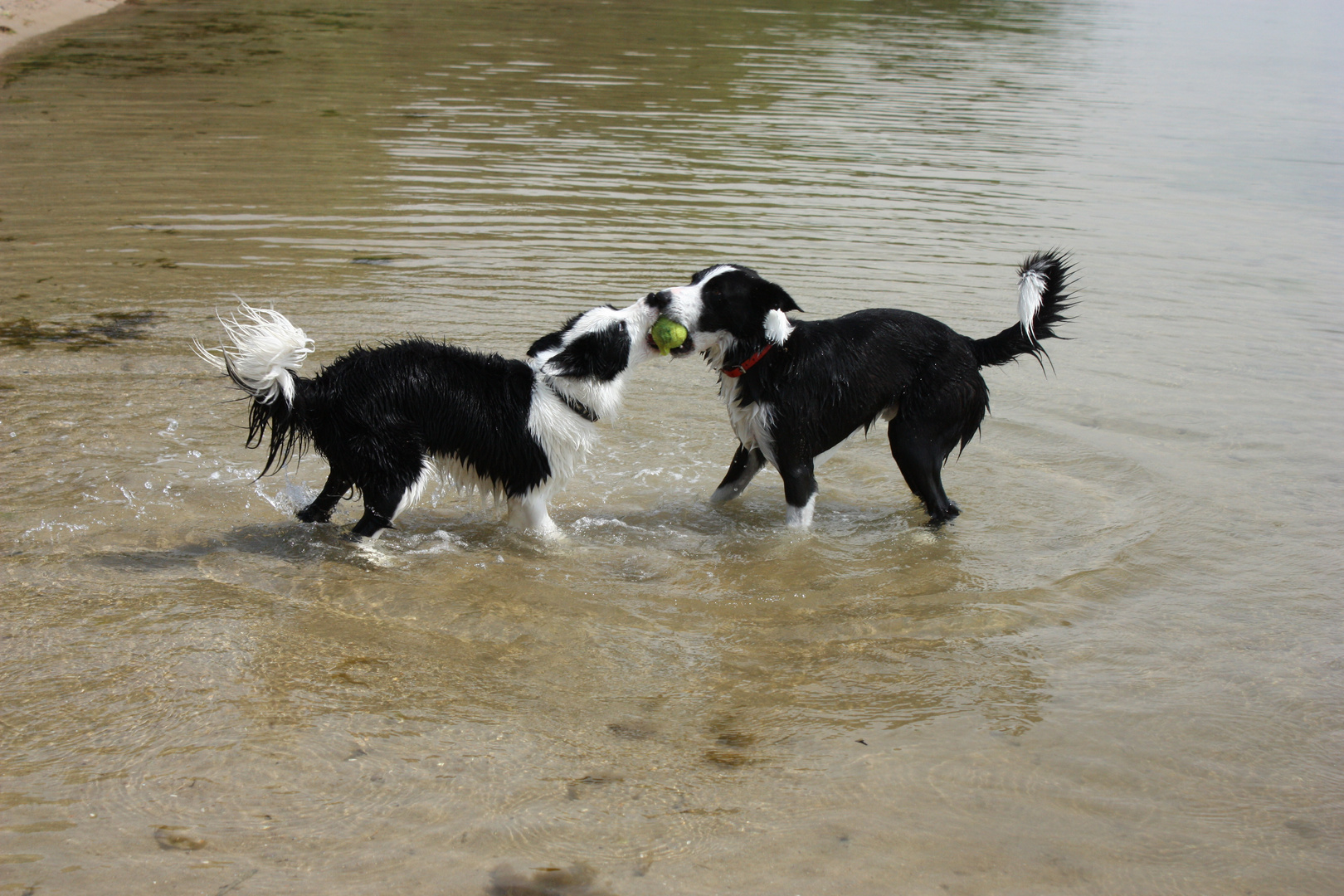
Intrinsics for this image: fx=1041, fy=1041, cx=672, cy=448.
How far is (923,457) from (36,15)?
2042 cm

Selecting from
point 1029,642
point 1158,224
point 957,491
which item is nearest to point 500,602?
point 1029,642

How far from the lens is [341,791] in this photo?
3160 millimetres

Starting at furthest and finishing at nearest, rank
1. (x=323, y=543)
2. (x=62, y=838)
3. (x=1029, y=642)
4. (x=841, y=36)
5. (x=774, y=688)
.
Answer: (x=841, y=36) → (x=323, y=543) → (x=1029, y=642) → (x=774, y=688) → (x=62, y=838)

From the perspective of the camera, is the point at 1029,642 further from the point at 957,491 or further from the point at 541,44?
the point at 541,44

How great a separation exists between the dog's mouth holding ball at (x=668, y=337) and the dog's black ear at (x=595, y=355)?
0.12 m

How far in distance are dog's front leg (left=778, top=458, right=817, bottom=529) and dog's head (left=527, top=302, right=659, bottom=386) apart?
994 mm

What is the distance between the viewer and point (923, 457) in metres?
5.40

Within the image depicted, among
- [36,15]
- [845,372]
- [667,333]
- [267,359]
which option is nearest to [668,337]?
[667,333]

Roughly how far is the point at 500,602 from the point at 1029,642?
2.28m

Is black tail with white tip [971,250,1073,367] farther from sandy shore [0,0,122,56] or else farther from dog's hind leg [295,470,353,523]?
sandy shore [0,0,122,56]

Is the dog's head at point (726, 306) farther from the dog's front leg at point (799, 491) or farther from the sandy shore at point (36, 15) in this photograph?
the sandy shore at point (36, 15)

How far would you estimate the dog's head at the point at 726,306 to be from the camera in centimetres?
489

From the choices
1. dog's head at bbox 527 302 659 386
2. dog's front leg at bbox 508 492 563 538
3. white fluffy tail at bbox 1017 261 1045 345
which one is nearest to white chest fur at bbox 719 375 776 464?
dog's head at bbox 527 302 659 386

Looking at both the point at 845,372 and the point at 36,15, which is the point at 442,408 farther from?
the point at 36,15
